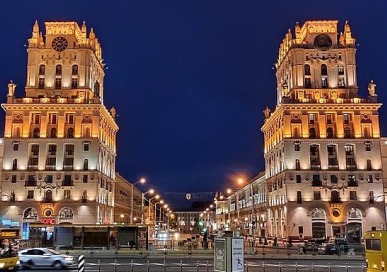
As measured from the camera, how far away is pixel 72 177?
97.9 meters

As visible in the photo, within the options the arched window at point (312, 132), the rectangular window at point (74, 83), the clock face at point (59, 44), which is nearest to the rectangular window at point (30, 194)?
the rectangular window at point (74, 83)

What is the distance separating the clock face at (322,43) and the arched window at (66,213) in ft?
200

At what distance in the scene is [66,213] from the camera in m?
97.1

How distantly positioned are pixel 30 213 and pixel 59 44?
3636 centimetres

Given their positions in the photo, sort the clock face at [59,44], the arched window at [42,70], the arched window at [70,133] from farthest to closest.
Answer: the clock face at [59,44] < the arched window at [42,70] < the arched window at [70,133]

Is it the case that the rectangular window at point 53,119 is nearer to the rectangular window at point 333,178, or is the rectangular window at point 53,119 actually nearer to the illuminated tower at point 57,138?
the illuminated tower at point 57,138

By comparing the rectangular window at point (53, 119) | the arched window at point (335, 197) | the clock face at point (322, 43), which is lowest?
the arched window at point (335, 197)

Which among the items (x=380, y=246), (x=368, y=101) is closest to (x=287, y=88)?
(x=368, y=101)

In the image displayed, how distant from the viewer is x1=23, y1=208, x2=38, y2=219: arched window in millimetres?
96656

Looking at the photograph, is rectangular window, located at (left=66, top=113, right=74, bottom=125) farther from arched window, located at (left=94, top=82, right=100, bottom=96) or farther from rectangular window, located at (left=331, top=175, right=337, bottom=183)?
rectangular window, located at (left=331, top=175, right=337, bottom=183)

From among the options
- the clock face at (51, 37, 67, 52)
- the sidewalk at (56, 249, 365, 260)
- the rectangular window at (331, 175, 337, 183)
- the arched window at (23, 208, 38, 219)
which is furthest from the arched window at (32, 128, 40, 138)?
the rectangular window at (331, 175, 337, 183)

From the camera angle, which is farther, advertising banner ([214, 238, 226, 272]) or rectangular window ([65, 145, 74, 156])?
rectangular window ([65, 145, 74, 156])

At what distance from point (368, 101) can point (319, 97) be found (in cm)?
973

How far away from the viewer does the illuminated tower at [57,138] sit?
96812 mm
